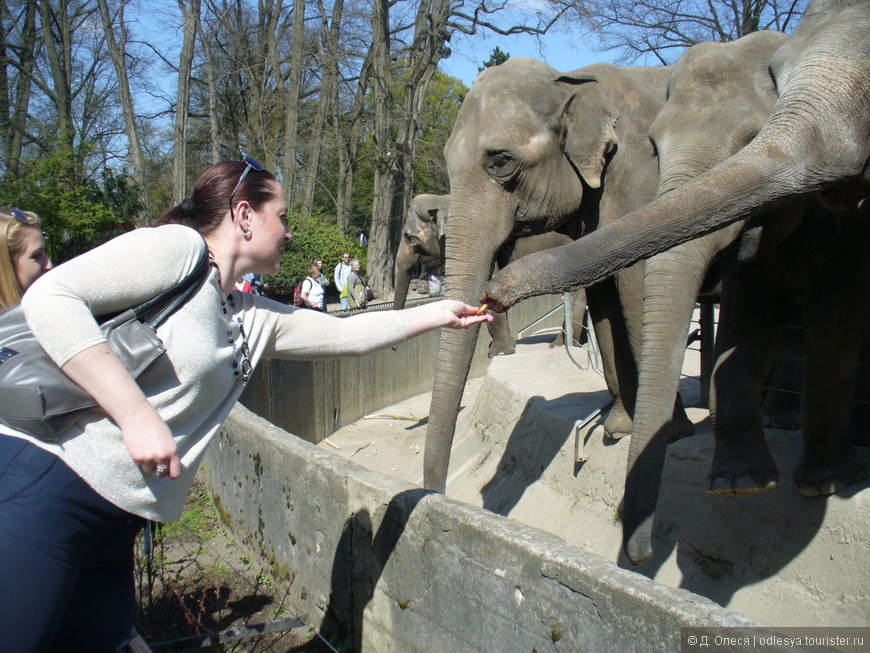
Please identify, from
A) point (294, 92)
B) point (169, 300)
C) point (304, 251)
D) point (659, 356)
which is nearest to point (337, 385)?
point (659, 356)

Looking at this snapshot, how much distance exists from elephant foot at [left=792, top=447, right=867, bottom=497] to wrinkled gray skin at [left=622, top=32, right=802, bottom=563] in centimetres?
41

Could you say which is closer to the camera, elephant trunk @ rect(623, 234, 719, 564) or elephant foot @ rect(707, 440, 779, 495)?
elephant trunk @ rect(623, 234, 719, 564)

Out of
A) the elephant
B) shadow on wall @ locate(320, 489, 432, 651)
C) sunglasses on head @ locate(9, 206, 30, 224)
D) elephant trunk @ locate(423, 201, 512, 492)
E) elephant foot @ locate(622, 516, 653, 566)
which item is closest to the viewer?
sunglasses on head @ locate(9, 206, 30, 224)

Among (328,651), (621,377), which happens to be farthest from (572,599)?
(621,377)

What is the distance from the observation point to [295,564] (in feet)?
14.7

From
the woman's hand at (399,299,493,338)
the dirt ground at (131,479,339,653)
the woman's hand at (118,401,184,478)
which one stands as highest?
the woman's hand at (399,299,493,338)

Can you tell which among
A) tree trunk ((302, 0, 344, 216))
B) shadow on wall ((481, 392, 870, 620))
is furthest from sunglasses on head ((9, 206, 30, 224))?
tree trunk ((302, 0, 344, 216))

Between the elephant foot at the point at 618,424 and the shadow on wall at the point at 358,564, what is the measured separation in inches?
102

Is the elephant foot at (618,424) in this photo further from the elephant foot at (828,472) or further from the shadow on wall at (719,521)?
the elephant foot at (828,472)

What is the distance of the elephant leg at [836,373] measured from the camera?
4.18m

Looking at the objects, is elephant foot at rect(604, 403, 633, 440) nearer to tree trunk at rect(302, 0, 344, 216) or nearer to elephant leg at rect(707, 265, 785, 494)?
elephant leg at rect(707, 265, 785, 494)

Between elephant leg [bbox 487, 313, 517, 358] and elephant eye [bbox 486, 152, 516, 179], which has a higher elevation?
elephant eye [bbox 486, 152, 516, 179]

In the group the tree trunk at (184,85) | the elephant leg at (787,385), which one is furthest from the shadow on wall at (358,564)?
the tree trunk at (184,85)

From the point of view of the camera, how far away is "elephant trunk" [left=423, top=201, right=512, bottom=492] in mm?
4867
